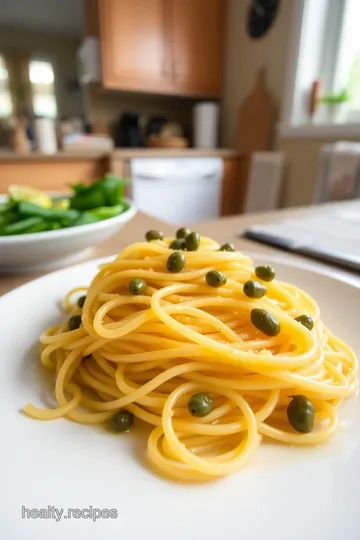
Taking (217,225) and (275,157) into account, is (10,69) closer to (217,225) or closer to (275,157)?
(275,157)

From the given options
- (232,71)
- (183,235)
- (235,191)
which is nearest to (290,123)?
(235,191)

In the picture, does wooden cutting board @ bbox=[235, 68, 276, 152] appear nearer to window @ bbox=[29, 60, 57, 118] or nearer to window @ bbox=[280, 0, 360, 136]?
window @ bbox=[280, 0, 360, 136]

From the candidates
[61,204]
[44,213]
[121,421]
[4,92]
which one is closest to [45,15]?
[4,92]

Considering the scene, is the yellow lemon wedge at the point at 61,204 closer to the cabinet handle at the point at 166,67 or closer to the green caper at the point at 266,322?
the green caper at the point at 266,322

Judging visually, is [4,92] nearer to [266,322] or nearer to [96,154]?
[96,154]

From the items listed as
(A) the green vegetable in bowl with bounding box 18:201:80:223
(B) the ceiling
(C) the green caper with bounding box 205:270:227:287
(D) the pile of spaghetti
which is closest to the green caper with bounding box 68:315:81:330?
(D) the pile of spaghetti

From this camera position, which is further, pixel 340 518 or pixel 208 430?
pixel 208 430
